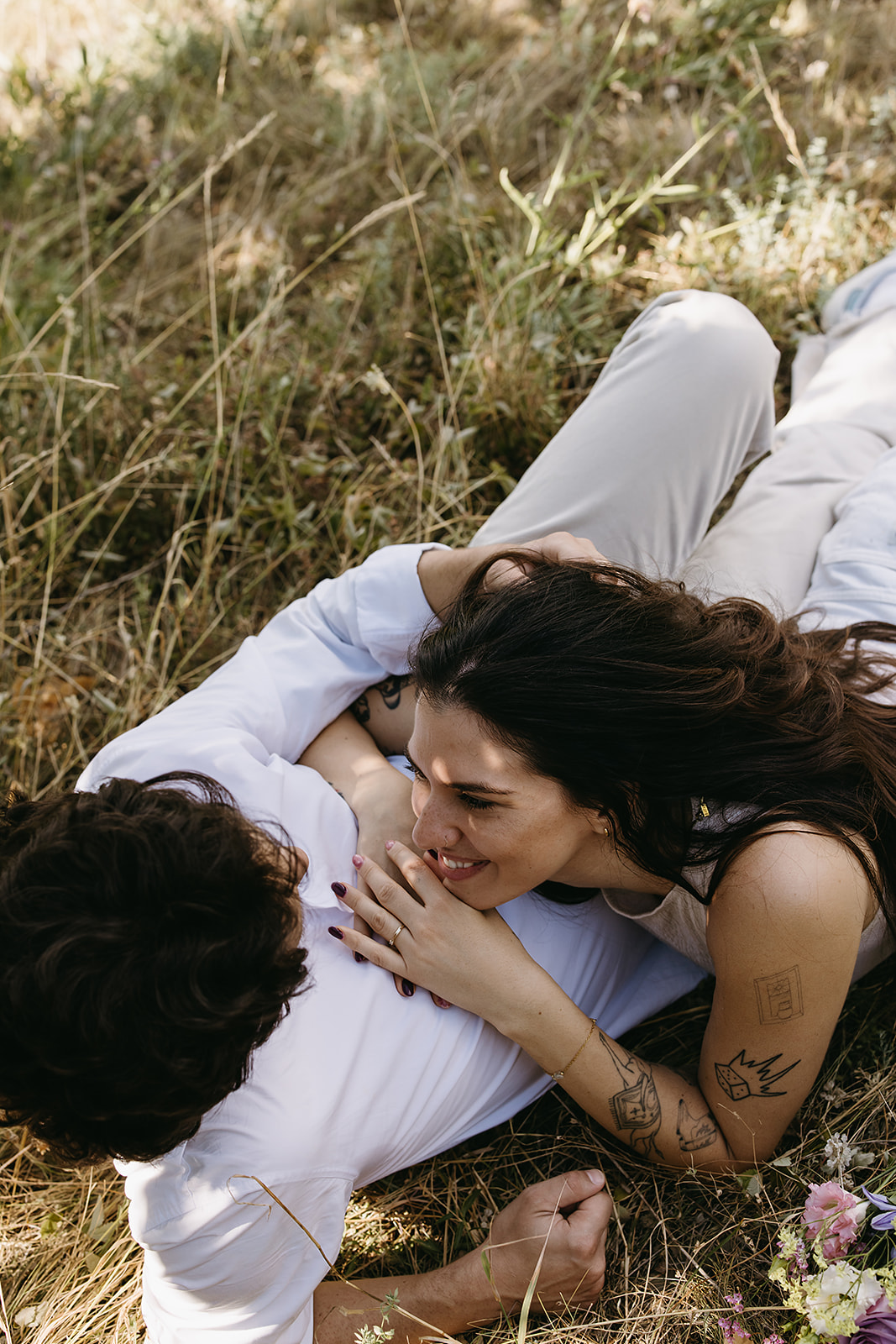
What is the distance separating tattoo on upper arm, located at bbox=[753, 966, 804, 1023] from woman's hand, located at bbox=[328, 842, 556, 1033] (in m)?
0.45

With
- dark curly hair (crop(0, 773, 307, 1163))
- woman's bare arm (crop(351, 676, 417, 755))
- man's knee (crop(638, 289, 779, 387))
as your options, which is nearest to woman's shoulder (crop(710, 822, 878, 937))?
Result: dark curly hair (crop(0, 773, 307, 1163))

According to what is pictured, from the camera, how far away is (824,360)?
319 cm

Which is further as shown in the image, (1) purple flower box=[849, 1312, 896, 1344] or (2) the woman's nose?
(2) the woman's nose

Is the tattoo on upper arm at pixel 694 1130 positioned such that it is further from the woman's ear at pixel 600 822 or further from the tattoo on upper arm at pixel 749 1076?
the woman's ear at pixel 600 822

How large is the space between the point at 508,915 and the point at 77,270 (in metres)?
3.83

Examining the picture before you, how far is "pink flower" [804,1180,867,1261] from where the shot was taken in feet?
5.22

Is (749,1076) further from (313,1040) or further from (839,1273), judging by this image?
(313,1040)

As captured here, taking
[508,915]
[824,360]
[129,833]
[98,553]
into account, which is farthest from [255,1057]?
[824,360]

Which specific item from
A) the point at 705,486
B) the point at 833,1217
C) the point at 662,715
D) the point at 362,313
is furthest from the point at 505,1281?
the point at 362,313

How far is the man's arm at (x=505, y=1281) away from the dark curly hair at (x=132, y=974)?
695mm

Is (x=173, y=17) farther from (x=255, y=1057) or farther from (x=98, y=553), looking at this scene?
(x=255, y=1057)

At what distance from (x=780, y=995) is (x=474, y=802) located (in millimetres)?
701

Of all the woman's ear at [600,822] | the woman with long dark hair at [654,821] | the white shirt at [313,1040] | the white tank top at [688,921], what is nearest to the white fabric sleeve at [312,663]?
the white shirt at [313,1040]

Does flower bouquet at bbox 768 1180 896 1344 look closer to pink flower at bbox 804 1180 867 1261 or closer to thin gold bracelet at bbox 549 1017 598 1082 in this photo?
pink flower at bbox 804 1180 867 1261
